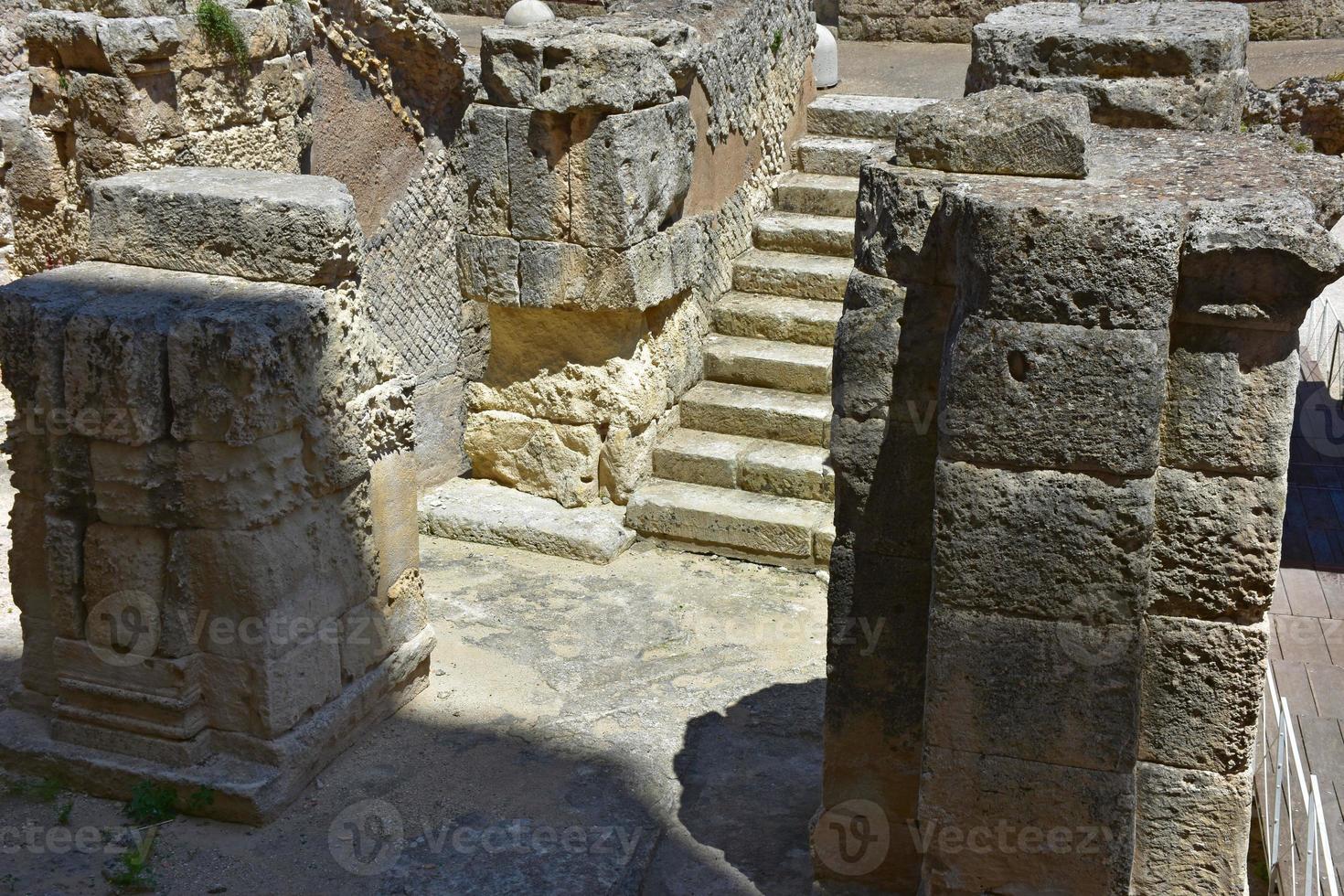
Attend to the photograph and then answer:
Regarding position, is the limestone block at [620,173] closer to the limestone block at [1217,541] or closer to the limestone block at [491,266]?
the limestone block at [491,266]

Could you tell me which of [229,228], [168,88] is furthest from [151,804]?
[168,88]

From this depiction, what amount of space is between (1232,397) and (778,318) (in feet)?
15.2

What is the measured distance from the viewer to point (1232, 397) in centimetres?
303

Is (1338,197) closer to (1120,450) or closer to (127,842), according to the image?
(1120,450)

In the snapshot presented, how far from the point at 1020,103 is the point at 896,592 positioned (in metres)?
1.26

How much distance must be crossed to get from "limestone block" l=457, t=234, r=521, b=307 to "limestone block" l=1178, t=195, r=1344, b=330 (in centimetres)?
432

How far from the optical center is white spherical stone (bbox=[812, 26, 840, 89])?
9.54 meters

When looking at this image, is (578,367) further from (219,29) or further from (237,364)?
(237,364)

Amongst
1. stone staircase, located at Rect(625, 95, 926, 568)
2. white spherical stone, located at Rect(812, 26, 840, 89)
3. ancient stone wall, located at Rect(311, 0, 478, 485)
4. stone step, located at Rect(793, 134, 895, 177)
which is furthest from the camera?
white spherical stone, located at Rect(812, 26, 840, 89)

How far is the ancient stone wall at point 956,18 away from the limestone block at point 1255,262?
778 centimetres

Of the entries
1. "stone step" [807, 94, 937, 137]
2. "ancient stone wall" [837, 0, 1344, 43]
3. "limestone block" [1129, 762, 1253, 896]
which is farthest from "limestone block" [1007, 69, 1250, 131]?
"ancient stone wall" [837, 0, 1344, 43]

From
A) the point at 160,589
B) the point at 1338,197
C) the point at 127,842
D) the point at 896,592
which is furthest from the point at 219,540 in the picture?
the point at 1338,197

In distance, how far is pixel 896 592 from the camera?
12.0ft

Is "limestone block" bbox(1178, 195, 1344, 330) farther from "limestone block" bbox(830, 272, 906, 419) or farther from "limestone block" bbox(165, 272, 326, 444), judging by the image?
"limestone block" bbox(165, 272, 326, 444)
